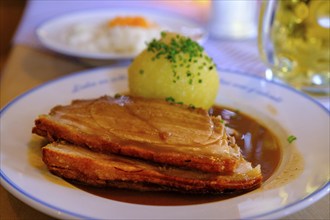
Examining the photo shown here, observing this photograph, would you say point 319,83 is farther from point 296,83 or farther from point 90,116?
point 90,116

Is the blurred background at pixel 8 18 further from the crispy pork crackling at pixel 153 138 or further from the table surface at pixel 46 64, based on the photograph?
the crispy pork crackling at pixel 153 138

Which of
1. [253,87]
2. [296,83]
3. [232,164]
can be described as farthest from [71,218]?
[296,83]

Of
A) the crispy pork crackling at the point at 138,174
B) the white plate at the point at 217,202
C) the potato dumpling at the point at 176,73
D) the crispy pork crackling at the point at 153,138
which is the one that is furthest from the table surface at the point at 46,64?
the crispy pork crackling at the point at 138,174

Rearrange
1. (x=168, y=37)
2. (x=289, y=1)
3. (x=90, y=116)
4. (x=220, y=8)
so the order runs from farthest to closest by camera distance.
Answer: (x=220, y=8), (x=289, y=1), (x=168, y=37), (x=90, y=116)

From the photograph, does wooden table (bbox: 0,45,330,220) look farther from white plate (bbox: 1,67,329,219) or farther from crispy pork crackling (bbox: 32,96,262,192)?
crispy pork crackling (bbox: 32,96,262,192)

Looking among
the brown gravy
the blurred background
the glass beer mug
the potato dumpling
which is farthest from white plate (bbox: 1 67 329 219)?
the blurred background

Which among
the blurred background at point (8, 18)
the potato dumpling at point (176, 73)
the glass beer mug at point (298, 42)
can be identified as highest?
the glass beer mug at point (298, 42)
